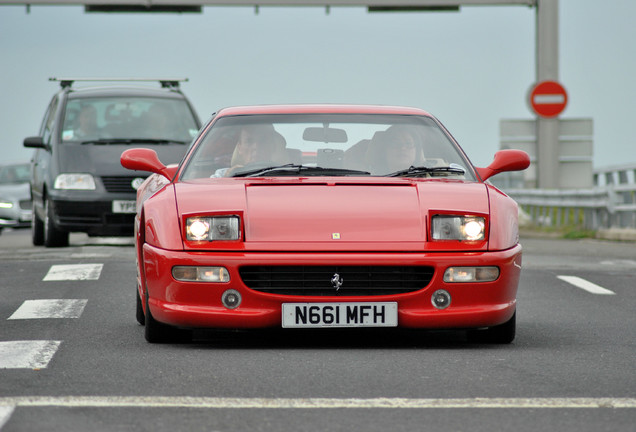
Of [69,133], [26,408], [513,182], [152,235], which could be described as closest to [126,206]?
[69,133]

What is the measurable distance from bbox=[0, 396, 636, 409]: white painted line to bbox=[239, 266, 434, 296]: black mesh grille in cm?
157

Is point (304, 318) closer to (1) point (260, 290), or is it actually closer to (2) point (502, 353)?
(1) point (260, 290)

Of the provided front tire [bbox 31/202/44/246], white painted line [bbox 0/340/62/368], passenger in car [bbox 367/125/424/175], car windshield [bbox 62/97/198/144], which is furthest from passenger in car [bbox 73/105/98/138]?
white painted line [bbox 0/340/62/368]

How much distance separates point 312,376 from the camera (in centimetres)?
639

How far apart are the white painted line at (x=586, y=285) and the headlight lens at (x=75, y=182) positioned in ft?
20.4

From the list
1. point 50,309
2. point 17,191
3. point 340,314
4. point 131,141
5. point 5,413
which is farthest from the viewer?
point 17,191

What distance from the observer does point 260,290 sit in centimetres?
728

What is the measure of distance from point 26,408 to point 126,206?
11.1 m

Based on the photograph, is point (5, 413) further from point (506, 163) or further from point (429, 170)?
point (506, 163)

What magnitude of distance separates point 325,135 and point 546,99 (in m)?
16.7

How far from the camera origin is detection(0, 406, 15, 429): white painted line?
204 inches

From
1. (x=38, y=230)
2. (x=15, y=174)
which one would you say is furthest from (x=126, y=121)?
(x=15, y=174)

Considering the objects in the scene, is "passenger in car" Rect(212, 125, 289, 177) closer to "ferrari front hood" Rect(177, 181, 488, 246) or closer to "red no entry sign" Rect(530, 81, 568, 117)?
"ferrari front hood" Rect(177, 181, 488, 246)

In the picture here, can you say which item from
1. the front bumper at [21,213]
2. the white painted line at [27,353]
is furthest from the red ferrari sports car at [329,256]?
the front bumper at [21,213]
